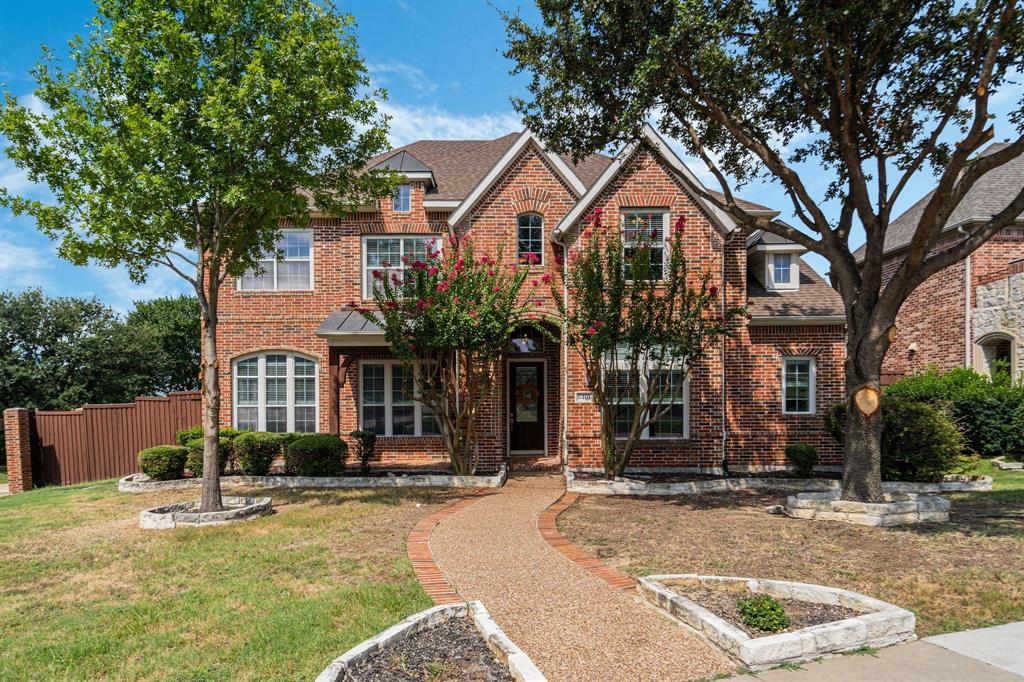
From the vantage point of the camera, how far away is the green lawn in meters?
4.45

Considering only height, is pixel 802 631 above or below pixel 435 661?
above

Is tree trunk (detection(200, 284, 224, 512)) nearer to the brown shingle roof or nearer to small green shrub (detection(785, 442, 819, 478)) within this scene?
small green shrub (detection(785, 442, 819, 478))

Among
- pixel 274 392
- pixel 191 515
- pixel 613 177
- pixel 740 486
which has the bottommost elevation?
pixel 740 486

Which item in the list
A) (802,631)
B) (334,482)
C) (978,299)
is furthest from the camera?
(978,299)

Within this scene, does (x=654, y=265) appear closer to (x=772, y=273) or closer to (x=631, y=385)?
(x=631, y=385)

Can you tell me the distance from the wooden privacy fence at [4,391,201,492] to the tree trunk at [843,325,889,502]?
15.7 m

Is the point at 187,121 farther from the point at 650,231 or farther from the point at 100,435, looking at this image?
the point at 100,435

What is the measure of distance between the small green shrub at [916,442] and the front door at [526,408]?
7.80m

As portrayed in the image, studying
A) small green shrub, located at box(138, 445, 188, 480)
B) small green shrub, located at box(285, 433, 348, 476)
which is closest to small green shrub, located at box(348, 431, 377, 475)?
small green shrub, located at box(285, 433, 348, 476)

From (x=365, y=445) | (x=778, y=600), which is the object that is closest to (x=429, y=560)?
(x=778, y=600)

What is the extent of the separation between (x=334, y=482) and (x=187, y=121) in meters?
7.31

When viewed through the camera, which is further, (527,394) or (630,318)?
(527,394)

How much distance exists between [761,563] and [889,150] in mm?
7761

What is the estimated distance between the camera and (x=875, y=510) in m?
8.82
